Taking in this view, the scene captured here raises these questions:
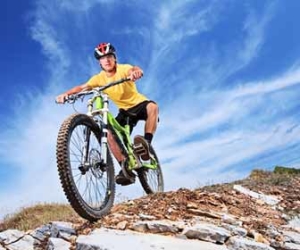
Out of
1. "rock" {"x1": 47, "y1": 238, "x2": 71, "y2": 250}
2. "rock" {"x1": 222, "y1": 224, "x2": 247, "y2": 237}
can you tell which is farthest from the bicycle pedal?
"rock" {"x1": 47, "y1": 238, "x2": 71, "y2": 250}

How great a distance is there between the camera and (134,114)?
1061 centimetres

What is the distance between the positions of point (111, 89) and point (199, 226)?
3720 millimetres

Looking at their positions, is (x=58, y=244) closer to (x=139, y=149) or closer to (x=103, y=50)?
(x=139, y=149)

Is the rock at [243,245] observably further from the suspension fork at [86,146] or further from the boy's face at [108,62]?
the boy's face at [108,62]

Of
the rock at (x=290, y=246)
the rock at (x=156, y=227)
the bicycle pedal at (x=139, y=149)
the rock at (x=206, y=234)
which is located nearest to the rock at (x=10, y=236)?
the rock at (x=156, y=227)

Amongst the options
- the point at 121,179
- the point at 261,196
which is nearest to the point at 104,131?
the point at 121,179

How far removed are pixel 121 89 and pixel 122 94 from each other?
0.55 feet

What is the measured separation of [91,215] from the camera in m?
8.06

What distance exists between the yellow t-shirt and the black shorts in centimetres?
8

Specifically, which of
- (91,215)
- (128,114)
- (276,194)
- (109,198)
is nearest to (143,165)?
(128,114)

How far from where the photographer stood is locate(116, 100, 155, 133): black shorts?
1057 cm

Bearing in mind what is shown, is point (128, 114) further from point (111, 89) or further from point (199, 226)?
point (199, 226)

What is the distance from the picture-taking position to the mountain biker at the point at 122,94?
32.3 feet

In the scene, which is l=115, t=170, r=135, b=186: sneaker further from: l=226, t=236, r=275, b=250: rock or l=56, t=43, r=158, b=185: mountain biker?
l=226, t=236, r=275, b=250: rock
